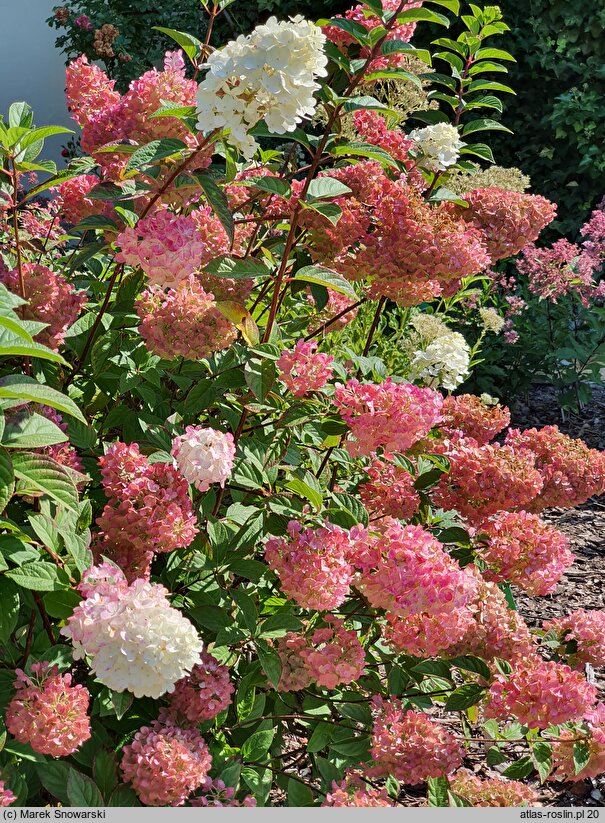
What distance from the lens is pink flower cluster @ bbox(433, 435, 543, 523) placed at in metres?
1.78

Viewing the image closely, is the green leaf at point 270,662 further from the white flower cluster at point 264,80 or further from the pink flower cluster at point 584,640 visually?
the white flower cluster at point 264,80

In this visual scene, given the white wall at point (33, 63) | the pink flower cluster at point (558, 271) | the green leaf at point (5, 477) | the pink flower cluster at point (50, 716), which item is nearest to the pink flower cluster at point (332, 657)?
the pink flower cluster at point (50, 716)

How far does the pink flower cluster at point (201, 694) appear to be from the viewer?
1.44 m

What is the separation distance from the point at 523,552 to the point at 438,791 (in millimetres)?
523

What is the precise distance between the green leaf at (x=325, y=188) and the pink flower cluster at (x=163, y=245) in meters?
0.25

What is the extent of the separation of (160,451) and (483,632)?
73cm

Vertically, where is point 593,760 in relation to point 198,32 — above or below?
below

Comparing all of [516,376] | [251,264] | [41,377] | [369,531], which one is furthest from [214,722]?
[516,376]

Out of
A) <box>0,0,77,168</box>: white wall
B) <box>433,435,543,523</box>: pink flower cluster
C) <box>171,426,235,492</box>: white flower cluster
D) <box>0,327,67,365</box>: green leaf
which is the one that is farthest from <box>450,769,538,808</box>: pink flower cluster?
<box>0,0,77,168</box>: white wall

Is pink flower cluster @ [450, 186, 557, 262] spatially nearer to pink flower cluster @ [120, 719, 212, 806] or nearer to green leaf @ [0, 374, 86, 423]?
green leaf @ [0, 374, 86, 423]

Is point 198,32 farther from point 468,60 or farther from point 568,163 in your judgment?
point 468,60

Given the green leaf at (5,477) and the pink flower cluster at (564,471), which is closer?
the green leaf at (5,477)

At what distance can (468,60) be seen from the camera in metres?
2.06

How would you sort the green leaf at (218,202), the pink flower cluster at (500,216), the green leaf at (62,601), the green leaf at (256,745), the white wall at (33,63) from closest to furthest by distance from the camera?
the green leaf at (62,601) → the green leaf at (218,202) → the green leaf at (256,745) → the pink flower cluster at (500,216) → the white wall at (33,63)
